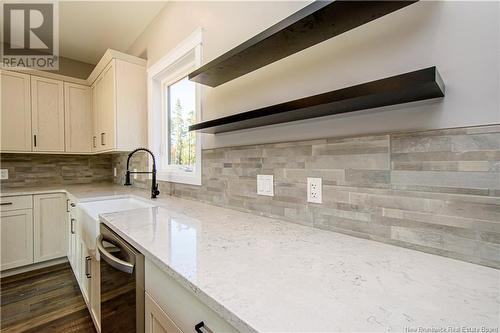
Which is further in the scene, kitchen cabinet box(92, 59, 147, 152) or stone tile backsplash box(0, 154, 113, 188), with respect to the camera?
stone tile backsplash box(0, 154, 113, 188)

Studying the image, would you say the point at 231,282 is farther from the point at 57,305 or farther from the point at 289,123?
the point at 57,305

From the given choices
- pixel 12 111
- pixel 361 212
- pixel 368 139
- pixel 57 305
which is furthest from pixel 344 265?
pixel 12 111

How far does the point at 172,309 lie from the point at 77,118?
3235 millimetres

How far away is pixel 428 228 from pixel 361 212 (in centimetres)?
20

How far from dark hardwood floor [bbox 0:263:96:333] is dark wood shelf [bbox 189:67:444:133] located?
1934 millimetres

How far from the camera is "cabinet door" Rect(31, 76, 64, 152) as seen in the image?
2684mm

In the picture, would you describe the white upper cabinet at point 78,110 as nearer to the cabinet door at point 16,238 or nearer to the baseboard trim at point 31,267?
the cabinet door at point 16,238

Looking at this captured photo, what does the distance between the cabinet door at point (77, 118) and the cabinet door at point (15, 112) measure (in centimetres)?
35

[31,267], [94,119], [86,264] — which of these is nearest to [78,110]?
[94,119]

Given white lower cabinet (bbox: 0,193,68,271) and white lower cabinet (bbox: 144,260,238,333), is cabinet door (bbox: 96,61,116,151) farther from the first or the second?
white lower cabinet (bbox: 144,260,238,333)

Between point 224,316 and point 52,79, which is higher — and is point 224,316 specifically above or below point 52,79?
below

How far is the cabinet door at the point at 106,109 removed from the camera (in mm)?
2381

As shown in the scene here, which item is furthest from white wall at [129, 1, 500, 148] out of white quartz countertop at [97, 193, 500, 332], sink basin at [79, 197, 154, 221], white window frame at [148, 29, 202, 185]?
sink basin at [79, 197, 154, 221]

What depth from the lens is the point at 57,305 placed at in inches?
74.0
